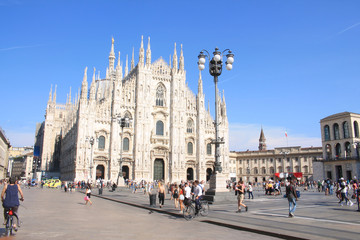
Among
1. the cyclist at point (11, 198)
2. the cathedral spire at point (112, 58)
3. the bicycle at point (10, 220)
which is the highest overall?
the cathedral spire at point (112, 58)

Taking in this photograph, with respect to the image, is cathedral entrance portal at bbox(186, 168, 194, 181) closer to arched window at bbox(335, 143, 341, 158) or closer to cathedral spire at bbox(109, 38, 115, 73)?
arched window at bbox(335, 143, 341, 158)

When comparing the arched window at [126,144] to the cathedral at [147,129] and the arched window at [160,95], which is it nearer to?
the cathedral at [147,129]

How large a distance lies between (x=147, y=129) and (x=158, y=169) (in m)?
6.94

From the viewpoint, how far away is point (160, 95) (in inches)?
1999

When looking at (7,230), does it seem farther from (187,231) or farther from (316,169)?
(316,169)

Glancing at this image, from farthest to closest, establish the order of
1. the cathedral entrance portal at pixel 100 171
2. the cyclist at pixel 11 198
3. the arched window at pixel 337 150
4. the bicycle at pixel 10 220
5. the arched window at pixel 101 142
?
the arched window at pixel 337 150 < the arched window at pixel 101 142 < the cathedral entrance portal at pixel 100 171 < the cyclist at pixel 11 198 < the bicycle at pixel 10 220

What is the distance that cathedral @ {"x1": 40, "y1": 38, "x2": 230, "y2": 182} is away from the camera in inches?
1715

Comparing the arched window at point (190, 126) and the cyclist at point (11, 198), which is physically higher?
the arched window at point (190, 126)

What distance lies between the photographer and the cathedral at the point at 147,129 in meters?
43.6

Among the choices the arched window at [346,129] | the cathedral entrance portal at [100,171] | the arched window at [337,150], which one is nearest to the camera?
the cathedral entrance portal at [100,171]

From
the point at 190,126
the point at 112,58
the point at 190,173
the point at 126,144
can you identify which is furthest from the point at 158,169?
the point at 112,58

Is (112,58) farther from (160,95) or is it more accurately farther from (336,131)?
(336,131)

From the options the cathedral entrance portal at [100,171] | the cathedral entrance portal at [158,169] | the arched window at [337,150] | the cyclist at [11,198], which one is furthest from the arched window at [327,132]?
the cyclist at [11,198]

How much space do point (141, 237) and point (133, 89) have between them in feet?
136
